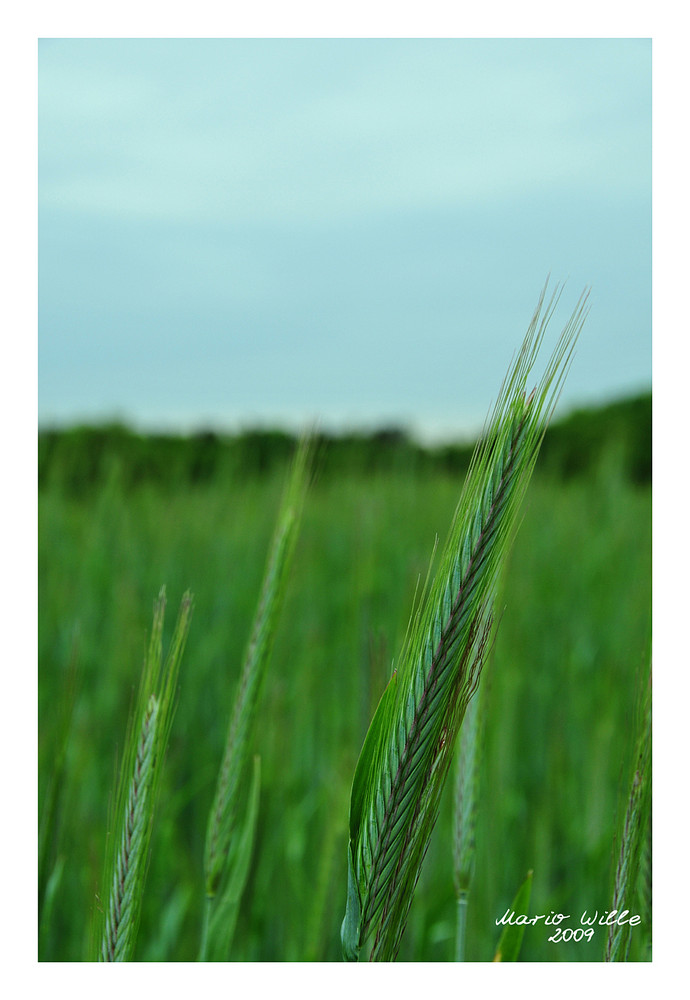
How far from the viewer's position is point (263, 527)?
5.33 ft

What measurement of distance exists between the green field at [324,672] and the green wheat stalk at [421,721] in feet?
0.61

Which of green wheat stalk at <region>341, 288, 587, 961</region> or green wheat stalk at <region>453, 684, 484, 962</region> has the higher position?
green wheat stalk at <region>341, 288, 587, 961</region>

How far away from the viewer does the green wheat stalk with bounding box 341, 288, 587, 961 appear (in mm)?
313

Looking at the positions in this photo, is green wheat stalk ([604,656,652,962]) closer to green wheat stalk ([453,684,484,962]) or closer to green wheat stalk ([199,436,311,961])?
green wheat stalk ([453,684,484,962])

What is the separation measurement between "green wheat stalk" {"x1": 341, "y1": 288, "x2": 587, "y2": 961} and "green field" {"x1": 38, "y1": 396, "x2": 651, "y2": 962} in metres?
0.19

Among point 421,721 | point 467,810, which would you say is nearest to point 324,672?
point 467,810

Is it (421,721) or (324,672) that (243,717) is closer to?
(421,721)

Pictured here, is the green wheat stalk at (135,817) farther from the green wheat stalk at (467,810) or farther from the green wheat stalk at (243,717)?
the green wheat stalk at (467,810)

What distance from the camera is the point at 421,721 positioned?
0.31 metres

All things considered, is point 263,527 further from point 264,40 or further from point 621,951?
point 621,951

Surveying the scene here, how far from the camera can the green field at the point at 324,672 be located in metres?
0.79

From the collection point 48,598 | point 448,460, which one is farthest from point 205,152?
point 48,598

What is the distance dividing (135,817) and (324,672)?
2.82 ft

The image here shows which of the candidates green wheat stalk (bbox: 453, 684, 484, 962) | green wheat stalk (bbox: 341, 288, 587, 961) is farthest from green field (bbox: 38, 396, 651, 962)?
green wheat stalk (bbox: 341, 288, 587, 961)
